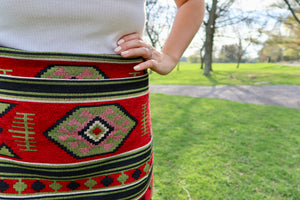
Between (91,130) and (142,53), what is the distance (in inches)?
13.3

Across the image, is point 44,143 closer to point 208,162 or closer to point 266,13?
point 208,162

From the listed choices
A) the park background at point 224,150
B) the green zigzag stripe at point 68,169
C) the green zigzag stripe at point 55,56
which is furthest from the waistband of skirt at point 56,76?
the park background at point 224,150

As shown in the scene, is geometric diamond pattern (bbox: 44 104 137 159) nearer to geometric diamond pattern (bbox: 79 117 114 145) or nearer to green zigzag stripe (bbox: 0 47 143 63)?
geometric diamond pattern (bbox: 79 117 114 145)

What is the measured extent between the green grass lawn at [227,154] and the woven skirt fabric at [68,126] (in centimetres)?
179

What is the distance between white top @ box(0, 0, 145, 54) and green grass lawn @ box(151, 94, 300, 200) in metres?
2.08

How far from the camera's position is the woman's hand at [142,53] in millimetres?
701

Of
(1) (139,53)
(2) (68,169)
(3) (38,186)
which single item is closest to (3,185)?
(3) (38,186)

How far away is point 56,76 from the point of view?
611 mm

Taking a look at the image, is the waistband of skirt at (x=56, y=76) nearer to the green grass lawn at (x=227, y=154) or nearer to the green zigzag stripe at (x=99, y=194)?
the green zigzag stripe at (x=99, y=194)

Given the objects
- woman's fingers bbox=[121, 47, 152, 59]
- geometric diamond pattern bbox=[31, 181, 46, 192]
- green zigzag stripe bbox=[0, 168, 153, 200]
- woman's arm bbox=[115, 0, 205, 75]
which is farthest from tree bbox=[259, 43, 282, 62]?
geometric diamond pattern bbox=[31, 181, 46, 192]

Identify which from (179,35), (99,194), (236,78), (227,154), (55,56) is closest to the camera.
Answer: (55,56)

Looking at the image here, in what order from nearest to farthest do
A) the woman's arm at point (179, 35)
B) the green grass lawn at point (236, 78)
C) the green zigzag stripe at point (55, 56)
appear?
1. the green zigzag stripe at point (55, 56)
2. the woman's arm at point (179, 35)
3. the green grass lawn at point (236, 78)

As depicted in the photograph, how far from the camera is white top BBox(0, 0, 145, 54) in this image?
589 mm

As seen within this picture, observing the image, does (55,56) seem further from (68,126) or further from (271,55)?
(271,55)
